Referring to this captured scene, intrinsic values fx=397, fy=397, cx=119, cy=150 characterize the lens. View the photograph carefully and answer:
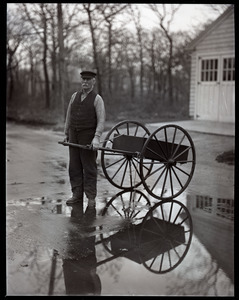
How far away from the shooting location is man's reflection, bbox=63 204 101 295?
3.68 meters

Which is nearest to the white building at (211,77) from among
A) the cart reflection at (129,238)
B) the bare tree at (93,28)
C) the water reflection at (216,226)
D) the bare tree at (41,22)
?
the bare tree at (93,28)

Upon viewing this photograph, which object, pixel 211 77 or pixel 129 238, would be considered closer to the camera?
pixel 129 238

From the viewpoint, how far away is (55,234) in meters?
4.96

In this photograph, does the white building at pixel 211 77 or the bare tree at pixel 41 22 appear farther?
the white building at pixel 211 77

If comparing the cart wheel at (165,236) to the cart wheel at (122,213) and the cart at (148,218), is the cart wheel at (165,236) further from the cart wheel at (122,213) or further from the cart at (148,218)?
the cart wheel at (122,213)

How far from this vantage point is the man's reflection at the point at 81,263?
3684mm

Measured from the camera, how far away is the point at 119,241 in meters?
4.77

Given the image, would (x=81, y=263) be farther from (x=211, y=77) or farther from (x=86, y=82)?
(x=211, y=77)

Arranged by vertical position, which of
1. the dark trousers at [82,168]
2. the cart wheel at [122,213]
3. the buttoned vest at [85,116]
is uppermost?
the buttoned vest at [85,116]

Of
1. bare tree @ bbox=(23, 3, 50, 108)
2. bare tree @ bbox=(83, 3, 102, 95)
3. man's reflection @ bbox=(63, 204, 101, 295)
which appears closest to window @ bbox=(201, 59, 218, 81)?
bare tree @ bbox=(83, 3, 102, 95)

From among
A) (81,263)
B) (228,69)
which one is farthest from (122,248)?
(228,69)

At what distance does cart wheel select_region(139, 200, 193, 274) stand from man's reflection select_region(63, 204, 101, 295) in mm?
575

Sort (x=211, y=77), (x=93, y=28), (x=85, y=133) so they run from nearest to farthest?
(x=85, y=133) < (x=93, y=28) < (x=211, y=77)

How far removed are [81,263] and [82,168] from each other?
2349 millimetres
